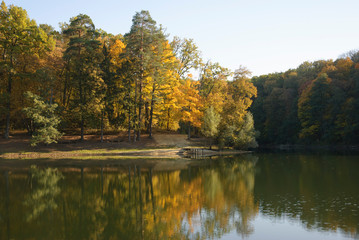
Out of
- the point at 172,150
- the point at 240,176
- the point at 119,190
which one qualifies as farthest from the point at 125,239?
the point at 172,150

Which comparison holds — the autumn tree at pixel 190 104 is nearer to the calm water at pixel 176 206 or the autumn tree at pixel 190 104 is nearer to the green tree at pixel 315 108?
the calm water at pixel 176 206

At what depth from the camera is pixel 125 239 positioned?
10.8 meters

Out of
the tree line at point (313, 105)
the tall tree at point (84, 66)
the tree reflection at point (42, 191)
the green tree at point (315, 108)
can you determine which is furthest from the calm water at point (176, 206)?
the green tree at point (315, 108)

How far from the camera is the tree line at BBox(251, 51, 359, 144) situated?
63.9 meters

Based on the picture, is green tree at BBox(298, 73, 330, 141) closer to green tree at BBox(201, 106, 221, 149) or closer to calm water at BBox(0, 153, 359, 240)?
green tree at BBox(201, 106, 221, 149)

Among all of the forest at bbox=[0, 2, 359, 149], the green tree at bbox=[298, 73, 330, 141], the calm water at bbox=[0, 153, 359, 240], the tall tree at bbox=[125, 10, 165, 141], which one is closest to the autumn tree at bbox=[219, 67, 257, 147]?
the forest at bbox=[0, 2, 359, 149]

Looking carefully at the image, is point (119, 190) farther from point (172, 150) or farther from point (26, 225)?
point (172, 150)

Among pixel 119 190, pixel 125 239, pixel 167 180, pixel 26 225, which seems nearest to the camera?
pixel 125 239

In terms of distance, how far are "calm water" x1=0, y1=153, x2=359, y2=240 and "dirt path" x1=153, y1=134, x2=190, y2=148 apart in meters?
22.1

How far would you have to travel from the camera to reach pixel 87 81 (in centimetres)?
4284

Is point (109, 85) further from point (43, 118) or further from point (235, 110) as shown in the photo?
point (235, 110)

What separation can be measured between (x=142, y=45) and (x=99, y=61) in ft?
A: 21.8

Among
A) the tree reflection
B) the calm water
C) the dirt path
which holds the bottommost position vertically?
the tree reflection

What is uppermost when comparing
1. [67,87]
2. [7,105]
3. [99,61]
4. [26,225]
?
[99,61]
